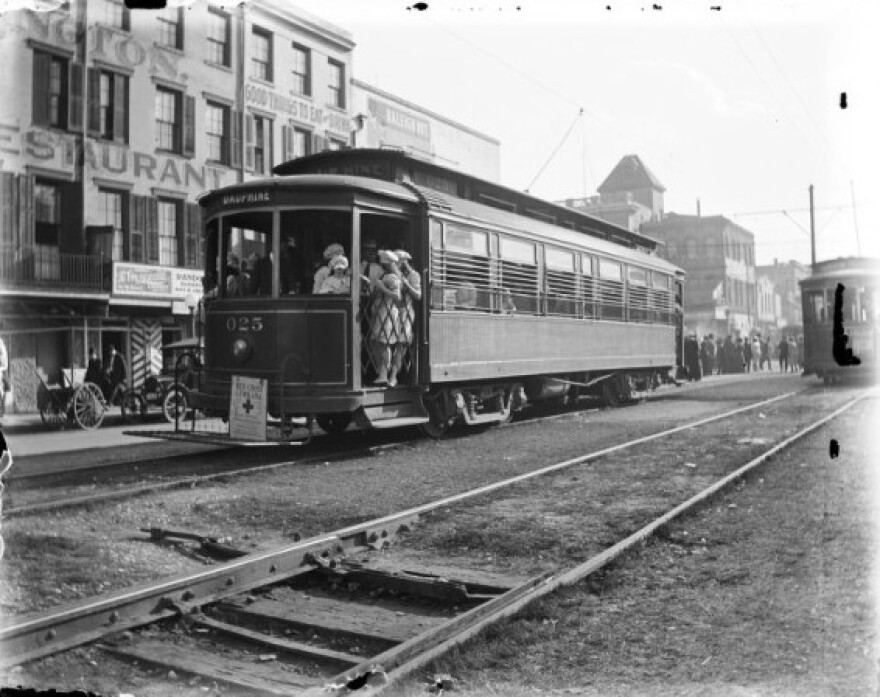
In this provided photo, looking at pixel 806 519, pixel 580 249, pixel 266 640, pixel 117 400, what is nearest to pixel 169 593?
pixel 266 640

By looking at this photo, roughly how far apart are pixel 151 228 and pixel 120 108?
3.40 m

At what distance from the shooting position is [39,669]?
11.4 ft

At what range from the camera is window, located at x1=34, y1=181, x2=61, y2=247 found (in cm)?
2159

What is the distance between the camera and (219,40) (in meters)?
26.4

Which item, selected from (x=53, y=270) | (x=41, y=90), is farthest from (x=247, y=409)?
(x=41, y=90)

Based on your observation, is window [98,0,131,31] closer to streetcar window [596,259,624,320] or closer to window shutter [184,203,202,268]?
window shutter [184,203,202,268]

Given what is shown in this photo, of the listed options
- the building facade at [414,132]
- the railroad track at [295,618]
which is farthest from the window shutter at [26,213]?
the railroad track at [295,618]

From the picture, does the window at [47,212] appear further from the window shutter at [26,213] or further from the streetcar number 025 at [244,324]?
the streetcar number 025 at [244,324]

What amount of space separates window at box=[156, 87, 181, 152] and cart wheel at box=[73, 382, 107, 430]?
1114cm

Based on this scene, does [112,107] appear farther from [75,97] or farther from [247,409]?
[247,409]

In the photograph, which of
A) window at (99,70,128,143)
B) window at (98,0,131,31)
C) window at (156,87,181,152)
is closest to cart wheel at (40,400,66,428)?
window at (99,70,128,143)

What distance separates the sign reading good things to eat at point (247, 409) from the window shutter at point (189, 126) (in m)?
18.1

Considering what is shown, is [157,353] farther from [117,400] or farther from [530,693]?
[530,693]

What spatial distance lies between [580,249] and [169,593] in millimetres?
11830
